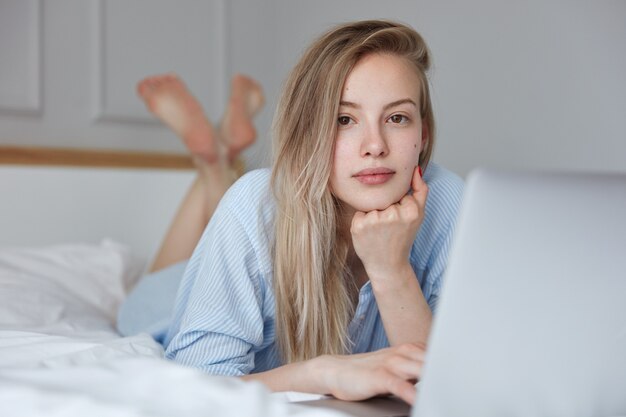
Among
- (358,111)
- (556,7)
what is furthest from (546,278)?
(556,7)

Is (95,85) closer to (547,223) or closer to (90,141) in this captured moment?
(90,141)

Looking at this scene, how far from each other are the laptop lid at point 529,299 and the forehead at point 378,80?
0.52m

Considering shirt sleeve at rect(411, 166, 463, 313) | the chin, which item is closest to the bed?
the chin

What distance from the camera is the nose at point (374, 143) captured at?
111 cm

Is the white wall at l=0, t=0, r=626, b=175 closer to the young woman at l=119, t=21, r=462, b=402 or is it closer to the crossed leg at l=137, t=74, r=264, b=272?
the crossed leg at l=137, t=74, r=264, b=272

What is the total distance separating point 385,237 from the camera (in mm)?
1096

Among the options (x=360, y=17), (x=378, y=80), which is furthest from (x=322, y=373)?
(x=360, y=17)

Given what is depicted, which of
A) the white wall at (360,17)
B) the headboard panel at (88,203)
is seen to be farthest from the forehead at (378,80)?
the headboard panel at (88,203)

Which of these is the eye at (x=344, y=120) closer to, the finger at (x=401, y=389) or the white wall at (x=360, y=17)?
the finger at (x=401, y=389)

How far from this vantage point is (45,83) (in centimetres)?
235

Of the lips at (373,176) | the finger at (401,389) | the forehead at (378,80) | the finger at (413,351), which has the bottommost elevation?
the finger at (401,389)

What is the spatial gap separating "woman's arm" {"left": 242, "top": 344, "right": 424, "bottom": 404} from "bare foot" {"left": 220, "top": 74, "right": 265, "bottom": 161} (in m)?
1.16

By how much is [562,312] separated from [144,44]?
2142 mm

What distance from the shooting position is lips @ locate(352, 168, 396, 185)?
1125 mm
